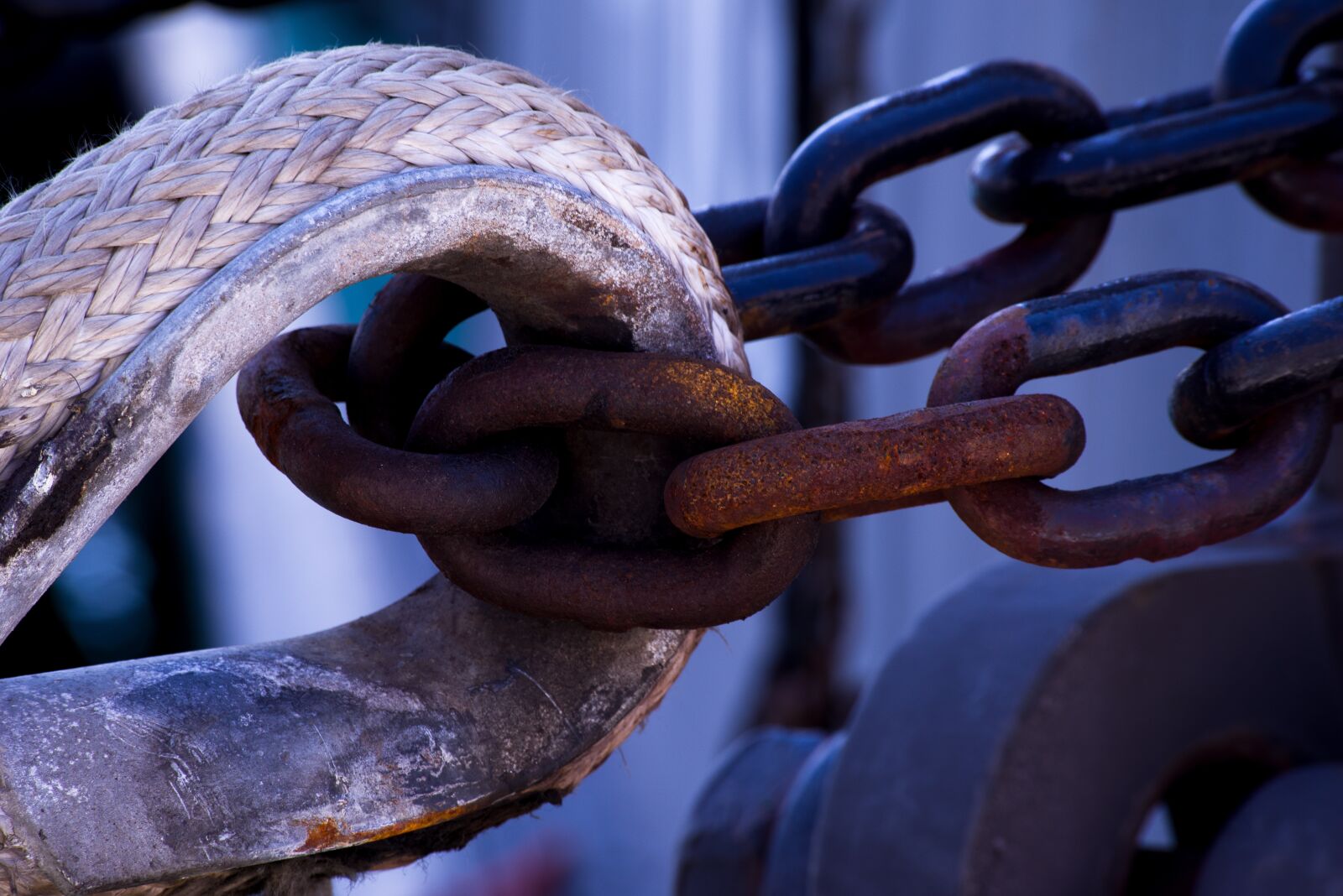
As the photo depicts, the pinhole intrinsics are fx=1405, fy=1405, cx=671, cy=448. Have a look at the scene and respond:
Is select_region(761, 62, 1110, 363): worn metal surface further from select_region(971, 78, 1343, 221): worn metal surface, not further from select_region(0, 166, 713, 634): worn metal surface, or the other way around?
select_region(0, 166, 713, 634): worn metal surface

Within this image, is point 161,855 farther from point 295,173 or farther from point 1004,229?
point 1004,229

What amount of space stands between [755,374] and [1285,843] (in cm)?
252

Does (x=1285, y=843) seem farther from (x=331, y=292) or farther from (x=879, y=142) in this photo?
(x=331, y=292)

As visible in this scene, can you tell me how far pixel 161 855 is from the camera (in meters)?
0.57

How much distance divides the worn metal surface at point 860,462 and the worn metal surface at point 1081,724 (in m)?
0.51

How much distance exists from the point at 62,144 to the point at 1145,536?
4.31 m

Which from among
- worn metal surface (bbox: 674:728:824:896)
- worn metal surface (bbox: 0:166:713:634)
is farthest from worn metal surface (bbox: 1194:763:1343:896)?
worn metal surface (bbox: 0:166:713:634)

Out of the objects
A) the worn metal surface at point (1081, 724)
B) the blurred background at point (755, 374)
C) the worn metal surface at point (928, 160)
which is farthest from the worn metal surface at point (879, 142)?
the blurred background at point (755, 374)

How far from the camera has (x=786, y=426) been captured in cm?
63

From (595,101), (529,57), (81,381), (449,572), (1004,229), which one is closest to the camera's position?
(81,381)

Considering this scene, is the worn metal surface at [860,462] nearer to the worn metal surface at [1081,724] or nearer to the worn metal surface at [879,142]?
the worn metal surface at [879,142]

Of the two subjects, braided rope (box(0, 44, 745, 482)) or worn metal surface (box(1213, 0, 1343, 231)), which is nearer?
braided rope (box(0, 44, 745, 482))

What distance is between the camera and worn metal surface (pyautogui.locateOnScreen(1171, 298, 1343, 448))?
0.71 meters

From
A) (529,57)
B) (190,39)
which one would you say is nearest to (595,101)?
(529,57)
